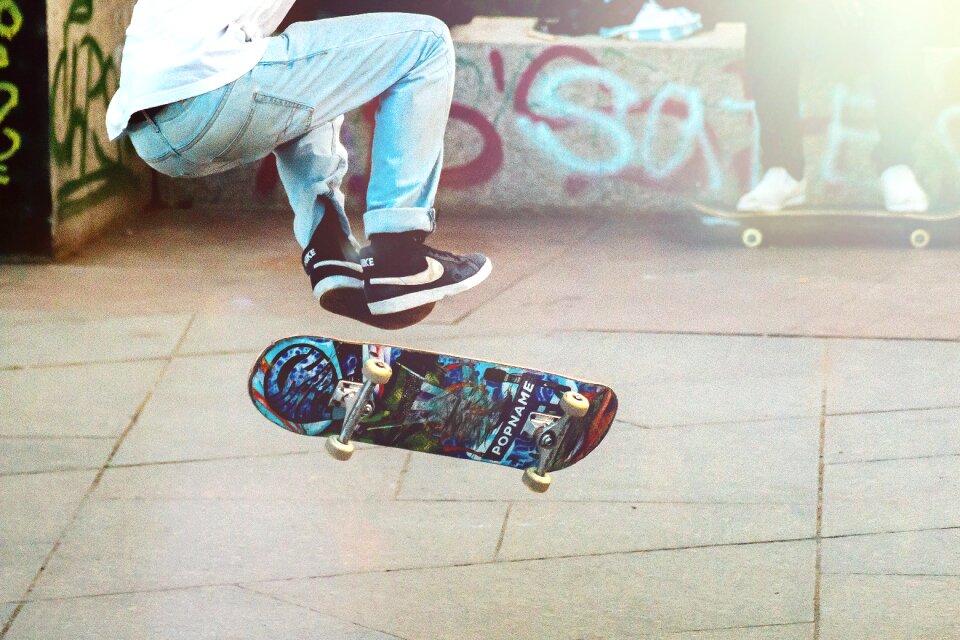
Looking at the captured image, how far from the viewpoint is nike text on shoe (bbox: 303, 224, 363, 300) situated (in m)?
3.65

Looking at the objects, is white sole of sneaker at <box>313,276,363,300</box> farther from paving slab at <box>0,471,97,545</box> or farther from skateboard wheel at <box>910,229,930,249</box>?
skateboard wheel at <box>910,229,930,249</box>

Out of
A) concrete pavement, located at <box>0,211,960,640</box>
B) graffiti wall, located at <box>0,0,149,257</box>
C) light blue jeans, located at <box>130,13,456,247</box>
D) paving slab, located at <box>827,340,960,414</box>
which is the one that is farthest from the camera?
graffiti wall, located at <box>0,0,149,257</box>

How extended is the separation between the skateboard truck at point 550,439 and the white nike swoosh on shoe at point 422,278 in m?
0.49

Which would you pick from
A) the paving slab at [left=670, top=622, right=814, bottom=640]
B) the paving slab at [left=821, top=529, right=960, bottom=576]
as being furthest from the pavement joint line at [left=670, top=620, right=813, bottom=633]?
the paving slab at [left=821, top=529, right=960, bottom=576]

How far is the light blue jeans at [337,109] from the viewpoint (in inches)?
129

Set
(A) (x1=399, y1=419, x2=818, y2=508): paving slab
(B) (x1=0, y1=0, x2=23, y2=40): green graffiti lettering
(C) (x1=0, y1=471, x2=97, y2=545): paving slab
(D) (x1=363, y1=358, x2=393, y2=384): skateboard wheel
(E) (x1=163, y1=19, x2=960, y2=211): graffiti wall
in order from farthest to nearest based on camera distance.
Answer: (E) (x1=163, y1=19, x2=960, y2=211): graffiti wall, (B) (x1=0, y1=0, x2=23, y2=40): green graffiti lettering, (A) (x1=399, y1=419, x2=818, y2=508): paving slab, (C) (x1=0, y1=471, x2=97, y2=545): paving slab, (D) (x1=363, y1=358, x2=393, y2=384): skateboard wheel

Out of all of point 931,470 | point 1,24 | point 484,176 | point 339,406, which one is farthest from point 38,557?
point 484,176

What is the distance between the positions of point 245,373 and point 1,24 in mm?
2933

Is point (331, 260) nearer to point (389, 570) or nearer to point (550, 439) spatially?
point (550, 439)

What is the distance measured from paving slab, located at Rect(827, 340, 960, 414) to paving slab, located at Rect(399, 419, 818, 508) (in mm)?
385

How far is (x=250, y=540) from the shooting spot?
4.35 meters

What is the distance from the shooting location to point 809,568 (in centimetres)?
405

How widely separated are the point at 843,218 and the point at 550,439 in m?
4.57

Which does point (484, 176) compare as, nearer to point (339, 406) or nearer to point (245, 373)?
point (245, 373)
